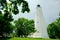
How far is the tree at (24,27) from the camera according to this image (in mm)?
58281

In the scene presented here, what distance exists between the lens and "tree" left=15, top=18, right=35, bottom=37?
191 ft

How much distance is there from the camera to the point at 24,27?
2351 inches

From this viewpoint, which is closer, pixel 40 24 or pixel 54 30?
pixel 40 24

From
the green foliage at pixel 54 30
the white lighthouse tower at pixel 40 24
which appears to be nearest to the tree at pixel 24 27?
the white lighthouse tower at pixel 40 24

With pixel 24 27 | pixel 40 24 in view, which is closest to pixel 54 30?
pixel 40 24

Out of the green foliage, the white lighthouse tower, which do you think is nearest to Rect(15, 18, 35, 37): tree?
the white lighthouse tower

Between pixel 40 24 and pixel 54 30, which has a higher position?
pixel 40 24

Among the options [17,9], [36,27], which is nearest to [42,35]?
[36,27]

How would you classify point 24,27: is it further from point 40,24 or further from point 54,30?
point 54,30

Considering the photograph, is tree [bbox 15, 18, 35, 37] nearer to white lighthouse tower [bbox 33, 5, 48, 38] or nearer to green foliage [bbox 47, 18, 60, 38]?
white lighthouse tower [bbox 33, 5, 48, 38]

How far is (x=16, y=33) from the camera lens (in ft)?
191

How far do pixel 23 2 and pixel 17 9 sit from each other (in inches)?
25.1

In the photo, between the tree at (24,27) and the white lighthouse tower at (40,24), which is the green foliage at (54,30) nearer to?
the white lighthouse tower at (40,24)

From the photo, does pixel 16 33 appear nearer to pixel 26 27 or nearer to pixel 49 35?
pixel 26 27
